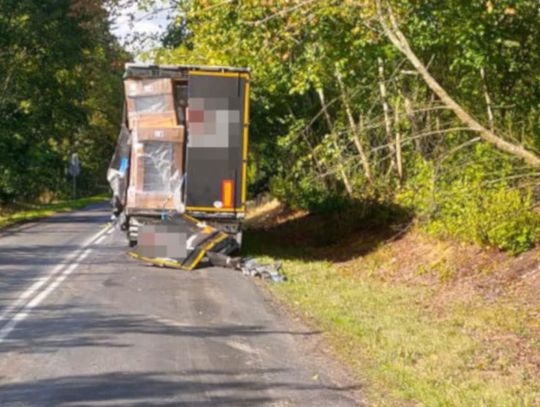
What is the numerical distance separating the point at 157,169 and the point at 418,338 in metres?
9.19

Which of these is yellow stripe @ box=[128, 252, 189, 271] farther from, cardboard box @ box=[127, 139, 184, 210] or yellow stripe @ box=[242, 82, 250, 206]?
yellow stripe @ box=[242, 82, 250, 206]

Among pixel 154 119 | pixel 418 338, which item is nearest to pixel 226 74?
pixel 154 119

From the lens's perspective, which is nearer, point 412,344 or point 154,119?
point 412,344

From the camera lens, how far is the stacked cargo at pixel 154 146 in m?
18.5

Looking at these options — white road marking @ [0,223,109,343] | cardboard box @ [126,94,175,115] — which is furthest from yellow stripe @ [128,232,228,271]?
cardboard box @ [126,94,175,115]

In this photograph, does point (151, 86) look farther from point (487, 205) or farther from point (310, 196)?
point (310, 196)

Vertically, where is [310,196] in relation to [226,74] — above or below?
below

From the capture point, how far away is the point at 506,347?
9984 mm

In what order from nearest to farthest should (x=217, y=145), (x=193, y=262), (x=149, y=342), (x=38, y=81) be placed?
(x=149, y=342), (x=193, y=262), (x=217, y=145), (x=38, y=81)

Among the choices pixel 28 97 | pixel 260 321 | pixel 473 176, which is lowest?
pixel 260 321

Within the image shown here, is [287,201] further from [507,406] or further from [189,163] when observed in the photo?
[507,406]

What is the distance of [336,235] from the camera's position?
24234mm

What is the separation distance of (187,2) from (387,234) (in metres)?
7.14

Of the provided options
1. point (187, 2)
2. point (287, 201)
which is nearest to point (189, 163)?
point (187, 2)
